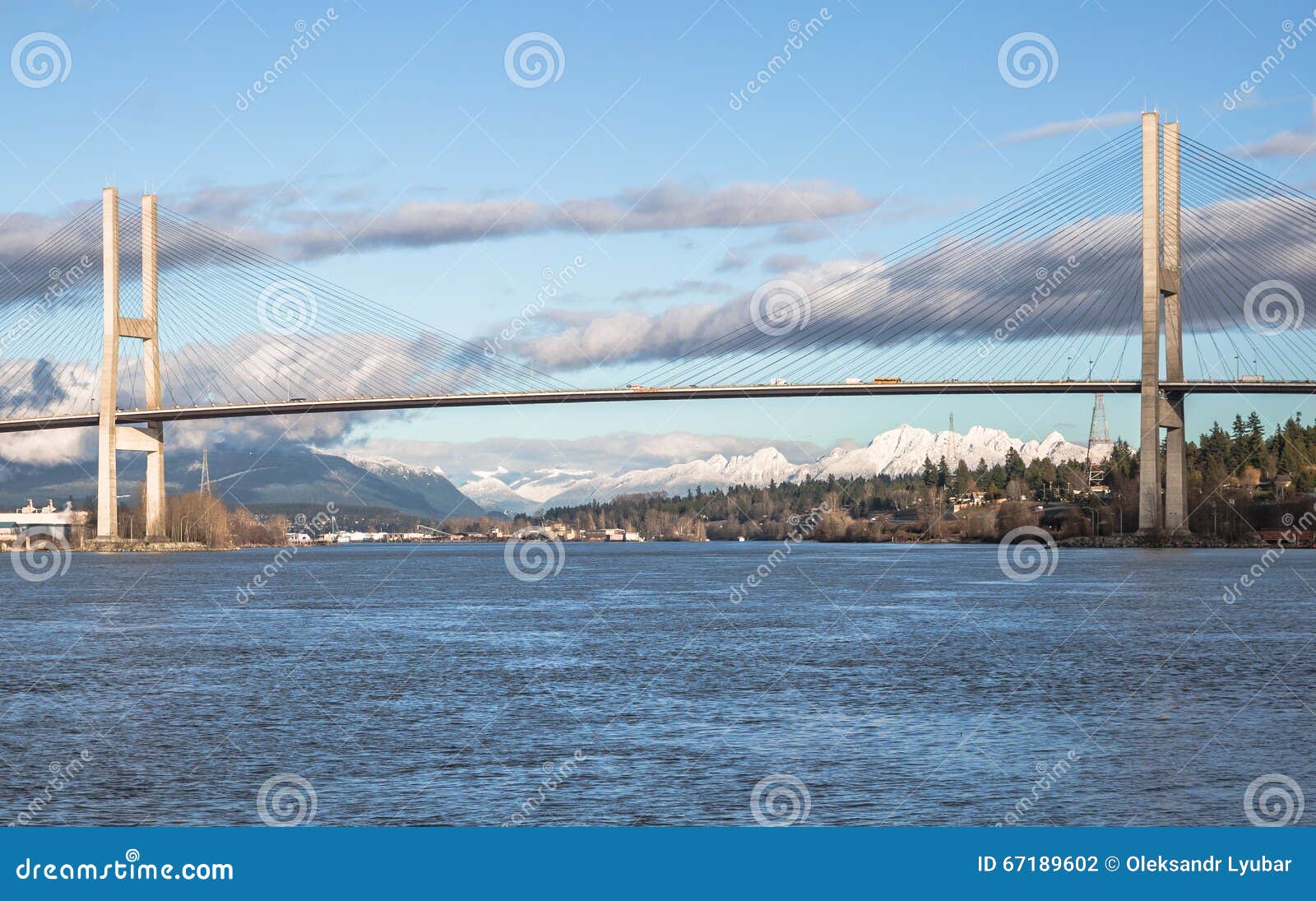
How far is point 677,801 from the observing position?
14.7 meters

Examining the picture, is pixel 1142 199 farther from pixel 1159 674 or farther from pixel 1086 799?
pixel 1086 799

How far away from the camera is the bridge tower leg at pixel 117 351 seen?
81125mm

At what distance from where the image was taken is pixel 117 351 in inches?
3223

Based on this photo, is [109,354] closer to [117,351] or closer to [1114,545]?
[117,351]

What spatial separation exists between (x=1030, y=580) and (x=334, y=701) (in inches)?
1681

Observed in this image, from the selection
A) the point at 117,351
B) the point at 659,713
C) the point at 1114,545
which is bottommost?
the point at 1114,545

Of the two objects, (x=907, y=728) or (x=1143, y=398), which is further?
(x=1143, y=398)

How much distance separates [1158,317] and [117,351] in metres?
56.5

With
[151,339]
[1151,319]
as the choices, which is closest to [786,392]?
[1151,319]

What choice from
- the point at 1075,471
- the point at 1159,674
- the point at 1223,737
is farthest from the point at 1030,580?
the point at 1075,471

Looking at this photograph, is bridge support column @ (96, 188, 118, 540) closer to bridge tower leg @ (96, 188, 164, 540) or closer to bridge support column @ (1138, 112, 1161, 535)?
bridge tower leg @ (96, 188, 164, 540)

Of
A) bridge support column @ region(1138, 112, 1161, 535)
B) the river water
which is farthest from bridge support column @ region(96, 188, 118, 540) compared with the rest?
bridge support column @ region(1138, 112, 1161, 535)

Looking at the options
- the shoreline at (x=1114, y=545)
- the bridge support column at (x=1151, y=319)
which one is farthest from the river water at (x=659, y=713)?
the shoreline at (x=1114, y=545)

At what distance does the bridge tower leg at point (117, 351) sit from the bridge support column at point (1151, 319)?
53907mm
